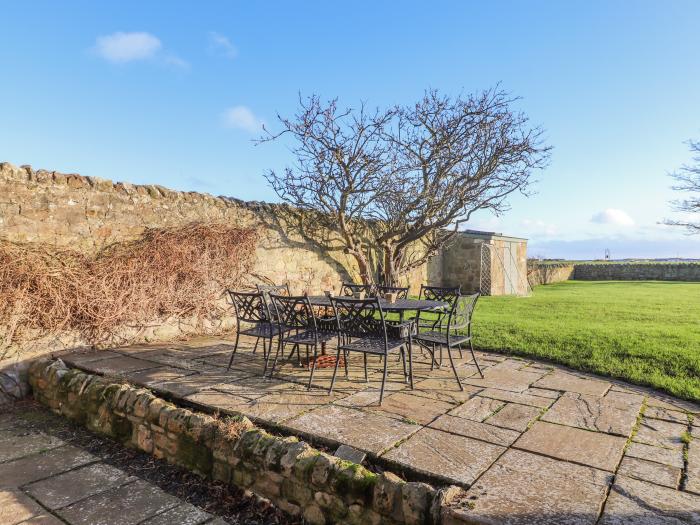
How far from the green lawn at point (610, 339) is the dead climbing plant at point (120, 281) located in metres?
3.90

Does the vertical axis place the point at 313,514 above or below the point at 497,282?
below

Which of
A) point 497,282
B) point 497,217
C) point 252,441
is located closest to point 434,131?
point 497,217

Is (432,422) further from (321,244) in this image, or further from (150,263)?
(321,244)

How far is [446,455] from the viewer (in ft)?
8.23

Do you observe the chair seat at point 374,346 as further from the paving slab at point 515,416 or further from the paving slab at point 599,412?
the paving slab at point 599,412

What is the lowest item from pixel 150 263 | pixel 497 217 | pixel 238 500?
pixel 238 500

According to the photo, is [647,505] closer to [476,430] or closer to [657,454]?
[657,454]

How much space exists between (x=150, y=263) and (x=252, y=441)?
3.90 metres

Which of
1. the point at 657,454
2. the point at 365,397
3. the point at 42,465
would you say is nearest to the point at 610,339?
the point at 657,454

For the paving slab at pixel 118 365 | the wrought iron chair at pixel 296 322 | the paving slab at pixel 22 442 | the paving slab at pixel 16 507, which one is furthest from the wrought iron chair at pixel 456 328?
the paving slab at pixel 22 442

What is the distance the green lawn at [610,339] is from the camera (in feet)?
14.6

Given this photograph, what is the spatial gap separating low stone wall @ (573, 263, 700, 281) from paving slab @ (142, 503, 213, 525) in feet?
89.8

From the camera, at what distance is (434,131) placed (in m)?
9.16

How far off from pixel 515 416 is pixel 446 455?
94 cm
